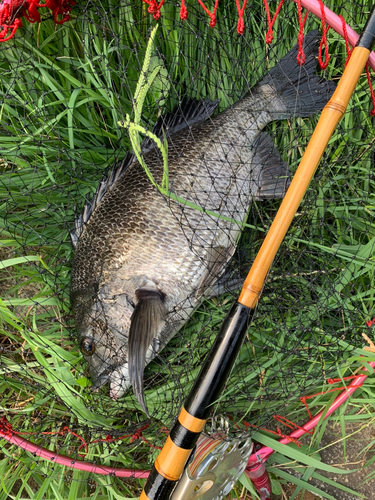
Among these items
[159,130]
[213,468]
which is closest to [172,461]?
[213,468]

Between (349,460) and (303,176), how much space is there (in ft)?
5.97

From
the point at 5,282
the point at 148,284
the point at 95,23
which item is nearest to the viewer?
the point at 148,284

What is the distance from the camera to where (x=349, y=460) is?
7.68 feet

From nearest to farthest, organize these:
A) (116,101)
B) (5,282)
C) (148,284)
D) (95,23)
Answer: (148,284) → (95,23) → (116,101) → (5,282)

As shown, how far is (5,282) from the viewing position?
2561 millimetres

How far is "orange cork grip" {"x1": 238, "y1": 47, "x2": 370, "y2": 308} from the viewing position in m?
1.50

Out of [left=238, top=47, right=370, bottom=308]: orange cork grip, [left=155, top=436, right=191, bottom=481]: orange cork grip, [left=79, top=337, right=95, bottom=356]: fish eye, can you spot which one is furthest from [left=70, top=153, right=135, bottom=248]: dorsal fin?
[left=155, top=436, right=191, bottom=481]: orange cork grip

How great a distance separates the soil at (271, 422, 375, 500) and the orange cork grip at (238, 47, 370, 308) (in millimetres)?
1303

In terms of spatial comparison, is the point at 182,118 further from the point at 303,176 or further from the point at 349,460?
the point at 349,460

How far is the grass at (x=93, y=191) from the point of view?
216 centimetres

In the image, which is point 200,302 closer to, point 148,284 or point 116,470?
point 148,284

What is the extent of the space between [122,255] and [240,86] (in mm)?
1226

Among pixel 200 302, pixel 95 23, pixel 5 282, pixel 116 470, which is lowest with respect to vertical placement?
pixel 116 470

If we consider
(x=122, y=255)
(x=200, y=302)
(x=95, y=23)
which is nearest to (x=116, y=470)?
(x=200, y=302)
